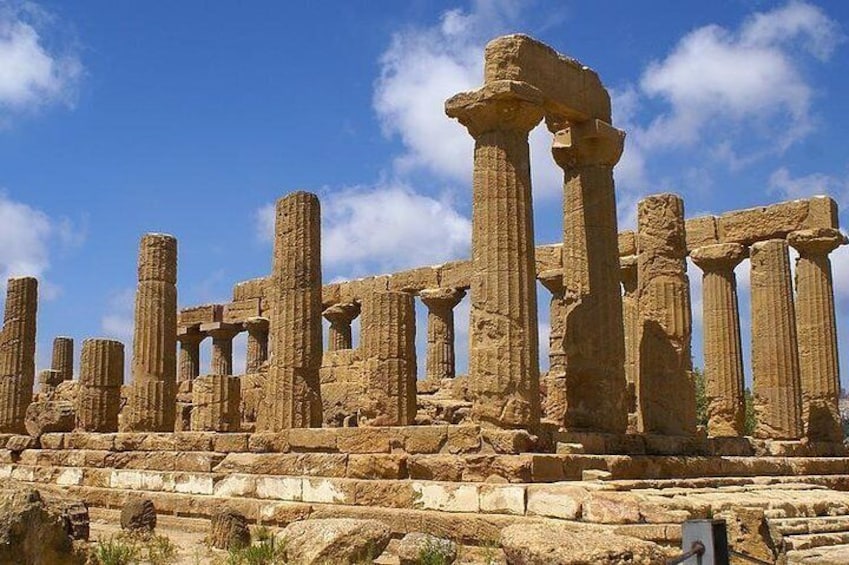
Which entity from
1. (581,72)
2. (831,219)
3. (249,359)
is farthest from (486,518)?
(249,359)

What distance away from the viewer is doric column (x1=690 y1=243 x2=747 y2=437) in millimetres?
23609

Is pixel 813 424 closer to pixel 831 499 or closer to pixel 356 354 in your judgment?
pixel 831 499

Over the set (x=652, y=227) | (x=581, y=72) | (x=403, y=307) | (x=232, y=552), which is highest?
(x=581, y=72)

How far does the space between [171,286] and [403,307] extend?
7.27 metres

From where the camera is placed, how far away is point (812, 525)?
13.7 metres

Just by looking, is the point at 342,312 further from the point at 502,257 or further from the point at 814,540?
the point at 814,540

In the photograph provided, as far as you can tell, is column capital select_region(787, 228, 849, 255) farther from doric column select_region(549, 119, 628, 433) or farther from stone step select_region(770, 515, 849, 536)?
stone step select_region(770, 515, 849, 536)

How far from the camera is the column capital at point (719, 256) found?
80.3ft

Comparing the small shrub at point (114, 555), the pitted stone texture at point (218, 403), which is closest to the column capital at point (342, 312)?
the pitted stone texture at point (218, 403)

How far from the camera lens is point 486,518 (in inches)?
512

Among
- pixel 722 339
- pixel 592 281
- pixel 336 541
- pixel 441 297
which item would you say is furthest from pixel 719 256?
pixel 336 541

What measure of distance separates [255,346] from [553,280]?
1154 centimetres

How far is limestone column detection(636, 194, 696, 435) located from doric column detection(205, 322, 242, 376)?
64.6 ft

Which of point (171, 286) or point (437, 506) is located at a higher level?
point (171, 286)
